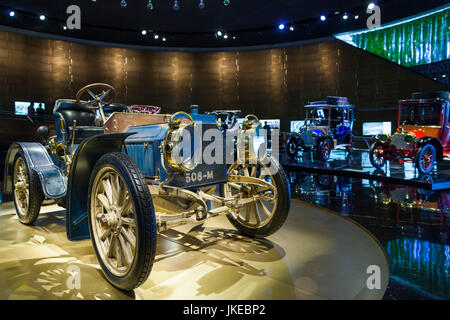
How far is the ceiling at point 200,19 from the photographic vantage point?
30.5ft

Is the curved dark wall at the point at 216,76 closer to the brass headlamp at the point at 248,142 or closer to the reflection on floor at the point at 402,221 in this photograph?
the reflection on floor at the point at 402,221

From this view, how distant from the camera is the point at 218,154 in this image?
2.66 metres

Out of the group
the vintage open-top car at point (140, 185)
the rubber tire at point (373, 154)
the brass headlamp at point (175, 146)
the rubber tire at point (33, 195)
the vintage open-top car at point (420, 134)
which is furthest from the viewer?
the rubber tire at point (373, 154)

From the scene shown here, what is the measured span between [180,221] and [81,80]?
465 inches

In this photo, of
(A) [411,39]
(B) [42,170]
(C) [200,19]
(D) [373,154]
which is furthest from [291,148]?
(B) [42,170]

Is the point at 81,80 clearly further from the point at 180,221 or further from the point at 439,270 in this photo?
the point at 439,270

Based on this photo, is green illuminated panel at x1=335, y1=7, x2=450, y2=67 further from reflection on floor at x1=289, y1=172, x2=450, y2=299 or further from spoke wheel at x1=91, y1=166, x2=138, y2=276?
spoke wheel at x1=91, y1=166, x2=138, y2=276

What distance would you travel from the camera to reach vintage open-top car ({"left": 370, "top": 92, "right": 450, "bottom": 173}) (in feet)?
20.5

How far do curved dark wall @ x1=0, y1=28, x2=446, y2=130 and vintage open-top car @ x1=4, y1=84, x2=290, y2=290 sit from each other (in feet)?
31.2

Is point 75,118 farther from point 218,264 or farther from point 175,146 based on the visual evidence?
point 218,264

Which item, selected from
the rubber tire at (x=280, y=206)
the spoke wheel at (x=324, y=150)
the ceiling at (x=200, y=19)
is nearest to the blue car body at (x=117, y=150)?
the rubber tire at (x=280, y=206)

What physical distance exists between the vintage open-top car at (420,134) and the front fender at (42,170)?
20.4ft

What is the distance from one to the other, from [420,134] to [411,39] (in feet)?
18.2

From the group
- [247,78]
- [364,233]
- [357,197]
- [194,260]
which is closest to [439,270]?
[364,233]
